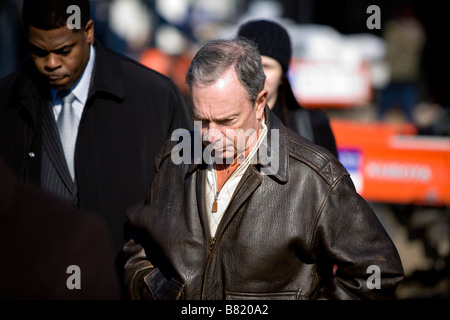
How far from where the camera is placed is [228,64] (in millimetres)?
2357

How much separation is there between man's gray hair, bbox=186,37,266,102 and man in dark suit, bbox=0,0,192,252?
0.94 meters

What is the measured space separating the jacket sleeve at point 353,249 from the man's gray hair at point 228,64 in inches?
19.2

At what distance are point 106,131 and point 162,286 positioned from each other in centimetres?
109

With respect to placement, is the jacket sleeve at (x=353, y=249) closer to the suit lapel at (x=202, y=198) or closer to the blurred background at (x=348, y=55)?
the suit lapel at (x=202, y=198)

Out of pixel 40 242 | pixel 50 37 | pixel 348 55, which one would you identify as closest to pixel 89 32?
pixel 50 37

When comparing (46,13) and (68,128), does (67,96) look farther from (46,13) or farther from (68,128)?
(46,13)

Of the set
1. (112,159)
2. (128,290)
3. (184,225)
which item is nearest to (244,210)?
(184,225)

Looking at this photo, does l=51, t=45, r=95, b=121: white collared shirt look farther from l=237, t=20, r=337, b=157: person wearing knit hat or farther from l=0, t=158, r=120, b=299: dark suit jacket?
l=0, t=158, r=120, b=299: dark suit jacket

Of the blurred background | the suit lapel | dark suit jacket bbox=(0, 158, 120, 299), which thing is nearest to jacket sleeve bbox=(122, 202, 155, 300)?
the suit lapel

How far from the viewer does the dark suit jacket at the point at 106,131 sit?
3.19 metres

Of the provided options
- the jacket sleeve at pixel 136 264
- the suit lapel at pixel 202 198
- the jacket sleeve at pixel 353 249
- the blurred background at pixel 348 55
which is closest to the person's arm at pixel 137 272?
the jacket sleeve at pixel 136 264

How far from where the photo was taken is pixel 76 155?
10.4 feet
